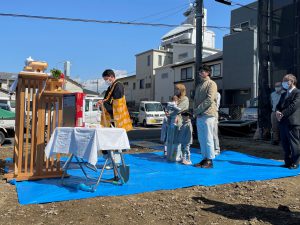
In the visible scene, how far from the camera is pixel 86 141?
4.21m

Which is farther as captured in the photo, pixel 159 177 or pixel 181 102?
pixel 181 102

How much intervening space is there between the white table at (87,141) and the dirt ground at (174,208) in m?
0.57

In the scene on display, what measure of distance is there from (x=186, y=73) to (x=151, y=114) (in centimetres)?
984

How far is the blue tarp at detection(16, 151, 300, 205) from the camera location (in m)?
4.16

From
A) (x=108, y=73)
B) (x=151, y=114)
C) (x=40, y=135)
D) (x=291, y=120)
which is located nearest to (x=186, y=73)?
(x=151, y=114)

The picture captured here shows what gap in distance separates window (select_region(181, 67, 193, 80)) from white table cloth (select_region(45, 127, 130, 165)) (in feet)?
88.2

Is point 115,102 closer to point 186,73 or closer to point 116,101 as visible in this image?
point 116,101

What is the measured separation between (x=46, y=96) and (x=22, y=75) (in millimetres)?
436

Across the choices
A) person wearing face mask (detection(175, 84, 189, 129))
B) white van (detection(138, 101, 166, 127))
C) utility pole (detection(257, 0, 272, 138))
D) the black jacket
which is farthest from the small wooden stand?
white van (detection(138, 101, 166, 127))

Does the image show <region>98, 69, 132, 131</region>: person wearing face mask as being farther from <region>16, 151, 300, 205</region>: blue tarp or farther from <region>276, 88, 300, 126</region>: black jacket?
<region>276, 88, 300, 126</region>: black jacket

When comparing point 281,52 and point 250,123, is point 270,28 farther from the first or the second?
point 250,123

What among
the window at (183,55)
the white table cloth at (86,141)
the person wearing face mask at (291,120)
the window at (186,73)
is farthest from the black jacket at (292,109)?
the window at (183,55)

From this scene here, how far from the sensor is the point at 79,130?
14.1 ft

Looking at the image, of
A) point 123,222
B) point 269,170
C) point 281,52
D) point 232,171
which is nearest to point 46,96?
point 123,222
